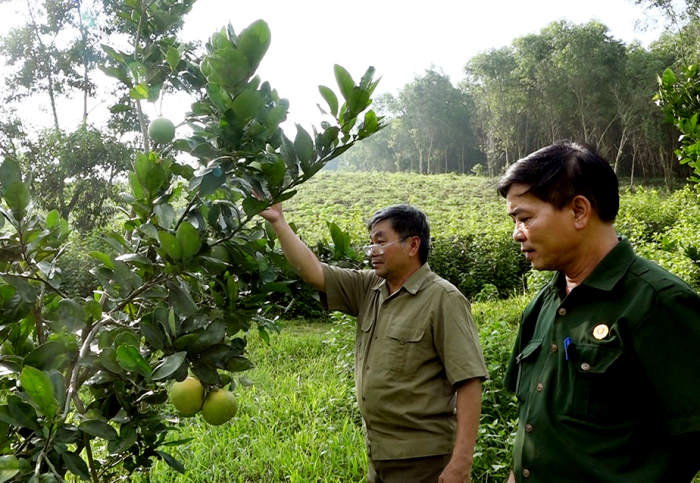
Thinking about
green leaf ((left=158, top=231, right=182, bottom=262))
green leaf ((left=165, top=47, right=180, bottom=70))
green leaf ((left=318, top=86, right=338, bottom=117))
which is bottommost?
green leaf ((left=158, top=231, right=182, bottom=262))

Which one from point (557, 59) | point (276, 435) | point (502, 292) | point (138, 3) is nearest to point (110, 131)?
point (502, 292)

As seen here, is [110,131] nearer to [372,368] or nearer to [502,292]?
[502,292]

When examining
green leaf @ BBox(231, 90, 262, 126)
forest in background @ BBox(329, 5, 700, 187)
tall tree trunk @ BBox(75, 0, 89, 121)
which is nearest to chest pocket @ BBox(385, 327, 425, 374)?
green leaf @ BBox(231, 90, 262, 126)

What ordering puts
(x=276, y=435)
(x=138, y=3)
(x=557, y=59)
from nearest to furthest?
(x=138, y=3), (x=276, y=435), (x=557, y=59)

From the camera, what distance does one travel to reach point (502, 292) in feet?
28.4

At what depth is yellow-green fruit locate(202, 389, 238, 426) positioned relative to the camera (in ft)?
3.71

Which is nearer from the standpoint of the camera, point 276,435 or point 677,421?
point 677,421

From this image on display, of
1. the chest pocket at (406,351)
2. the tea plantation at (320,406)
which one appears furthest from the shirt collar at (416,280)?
the tea plantation at (320,406)

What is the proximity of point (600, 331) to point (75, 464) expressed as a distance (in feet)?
2.94

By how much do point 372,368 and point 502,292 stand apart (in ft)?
24.2

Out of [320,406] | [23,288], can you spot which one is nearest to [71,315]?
[23,288]

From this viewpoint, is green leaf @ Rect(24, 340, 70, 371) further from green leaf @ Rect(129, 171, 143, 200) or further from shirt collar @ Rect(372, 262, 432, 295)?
shirt collar @ Rect(372, 262, 432, 295)

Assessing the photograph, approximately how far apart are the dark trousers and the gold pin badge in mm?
755

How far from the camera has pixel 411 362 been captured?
5.23ft
